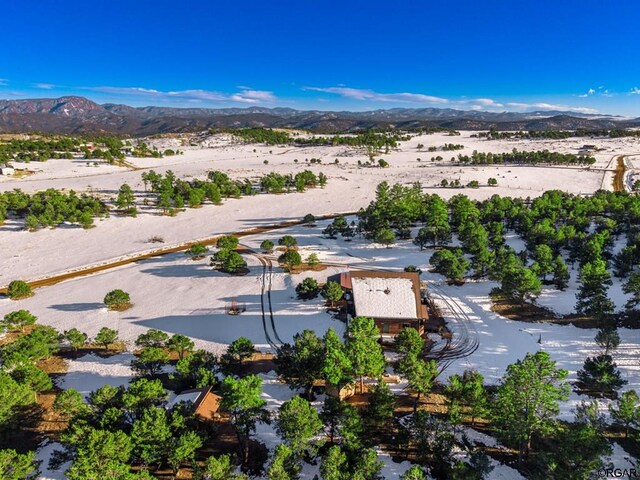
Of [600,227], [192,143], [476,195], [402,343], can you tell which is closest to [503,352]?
[402,343]

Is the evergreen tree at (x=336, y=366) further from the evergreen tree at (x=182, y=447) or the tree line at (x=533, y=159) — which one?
the tree line at (x=533, y=159)

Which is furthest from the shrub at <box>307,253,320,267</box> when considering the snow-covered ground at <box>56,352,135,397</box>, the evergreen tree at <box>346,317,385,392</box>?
the snow-covered ground at <box>56,352,135,397</box>

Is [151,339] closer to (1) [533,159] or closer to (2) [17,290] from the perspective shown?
(2) [17,290]

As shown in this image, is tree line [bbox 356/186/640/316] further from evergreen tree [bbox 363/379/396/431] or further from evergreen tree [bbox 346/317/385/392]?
evergreen tree [bbox 363/379/396/431]

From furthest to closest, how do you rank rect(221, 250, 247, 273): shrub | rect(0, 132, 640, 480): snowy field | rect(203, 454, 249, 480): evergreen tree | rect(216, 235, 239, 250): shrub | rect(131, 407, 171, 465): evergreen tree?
rect(216, 235, 239, 250): shrub → rect(221, 250, 247, 273): shrub → rect(0, 132, 640, 480): snowy field → rect(131, 407, 171, 465): evergreen tree → rect(203, 454, 249, 480): evergreen tree

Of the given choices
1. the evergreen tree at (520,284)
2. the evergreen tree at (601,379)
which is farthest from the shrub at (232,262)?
the evergreen tree at (601,379)

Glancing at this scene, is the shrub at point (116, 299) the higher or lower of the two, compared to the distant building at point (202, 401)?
higher

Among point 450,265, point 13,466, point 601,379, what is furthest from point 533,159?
point 13,466
